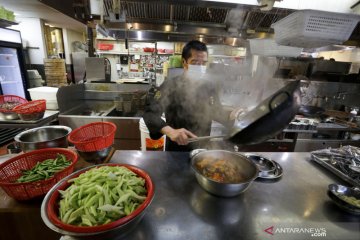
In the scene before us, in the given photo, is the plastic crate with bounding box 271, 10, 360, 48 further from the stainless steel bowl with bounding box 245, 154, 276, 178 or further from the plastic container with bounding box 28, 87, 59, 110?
the plastic container with bounding box 28, 87, 59, 110

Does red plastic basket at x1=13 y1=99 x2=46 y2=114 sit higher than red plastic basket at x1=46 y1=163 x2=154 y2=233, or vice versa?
red plastic basket at x1=13 y1=99 x2=46 y2=114

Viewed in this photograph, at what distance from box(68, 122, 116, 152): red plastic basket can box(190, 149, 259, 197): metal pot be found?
0.74 meters

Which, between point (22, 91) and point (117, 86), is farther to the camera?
point (22, 91)

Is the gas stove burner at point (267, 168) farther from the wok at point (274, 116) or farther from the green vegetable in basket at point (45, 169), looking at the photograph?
the green vegetable in basket at point (45, 169)

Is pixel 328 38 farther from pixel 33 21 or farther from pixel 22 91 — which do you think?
pixel 33 21

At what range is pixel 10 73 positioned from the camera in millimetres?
5578

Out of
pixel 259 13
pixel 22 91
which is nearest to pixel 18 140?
pixel 259 13

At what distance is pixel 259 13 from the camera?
2.61 m

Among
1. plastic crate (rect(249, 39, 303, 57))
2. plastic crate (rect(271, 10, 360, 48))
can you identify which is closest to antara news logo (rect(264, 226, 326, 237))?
plastic crate (rect(271, 10, 360, 48))

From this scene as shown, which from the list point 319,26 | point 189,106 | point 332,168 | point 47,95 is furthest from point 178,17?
point 332,168

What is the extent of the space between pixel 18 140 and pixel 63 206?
1208mm

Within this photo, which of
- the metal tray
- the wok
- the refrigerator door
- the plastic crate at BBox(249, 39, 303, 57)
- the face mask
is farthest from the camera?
the refrigerator door

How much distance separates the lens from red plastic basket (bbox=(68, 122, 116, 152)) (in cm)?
146

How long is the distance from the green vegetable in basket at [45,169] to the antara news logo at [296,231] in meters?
1.35
